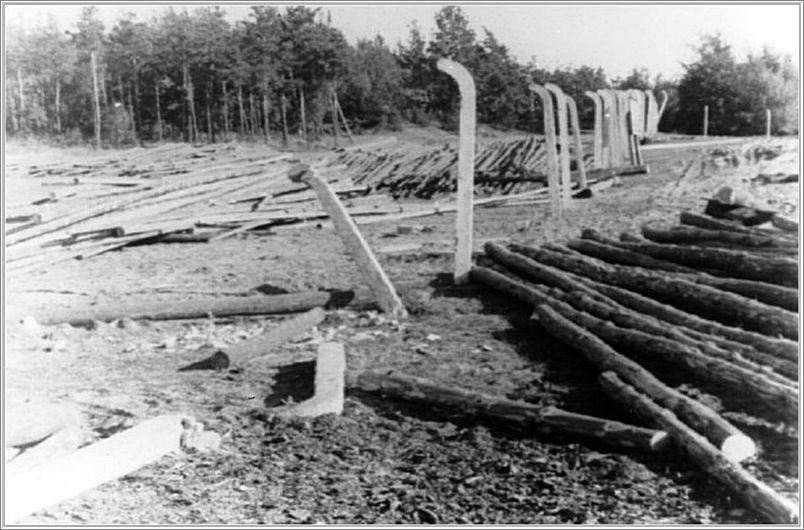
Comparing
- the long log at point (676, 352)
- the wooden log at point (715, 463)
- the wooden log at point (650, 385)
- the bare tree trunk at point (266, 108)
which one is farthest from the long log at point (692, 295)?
the bare tree trunk at point (266, 108)

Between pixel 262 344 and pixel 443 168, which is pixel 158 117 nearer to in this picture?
pixel 443 168

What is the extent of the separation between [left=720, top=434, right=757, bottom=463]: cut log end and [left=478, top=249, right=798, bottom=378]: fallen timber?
0.88 meters

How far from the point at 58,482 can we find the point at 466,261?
5.40 metres

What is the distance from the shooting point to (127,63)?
1325 cm

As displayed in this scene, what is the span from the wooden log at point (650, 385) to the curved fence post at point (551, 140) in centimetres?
550

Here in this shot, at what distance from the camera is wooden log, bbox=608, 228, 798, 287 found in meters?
5.82

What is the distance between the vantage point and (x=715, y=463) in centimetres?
351

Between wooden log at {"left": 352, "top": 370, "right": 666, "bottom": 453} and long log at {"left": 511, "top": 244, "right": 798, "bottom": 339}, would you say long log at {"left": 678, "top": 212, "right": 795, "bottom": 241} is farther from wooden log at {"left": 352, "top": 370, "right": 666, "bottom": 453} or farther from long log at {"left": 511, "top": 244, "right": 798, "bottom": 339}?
wooden log at {"left": 352, "top": 370, "right": 666, "bottom": 453}

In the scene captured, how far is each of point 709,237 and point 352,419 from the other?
4.28 meters

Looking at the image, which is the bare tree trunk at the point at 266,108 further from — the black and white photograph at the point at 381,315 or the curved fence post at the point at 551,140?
the curved fence post at the point at 551,140

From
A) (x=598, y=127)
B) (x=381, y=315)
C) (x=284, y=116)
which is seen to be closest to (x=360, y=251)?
(x=381, y=315)

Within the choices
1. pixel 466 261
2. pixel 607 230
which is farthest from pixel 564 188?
pixel 466 261

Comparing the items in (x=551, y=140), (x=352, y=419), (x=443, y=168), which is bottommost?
(x=352, y=419)

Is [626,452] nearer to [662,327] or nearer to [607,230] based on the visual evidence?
[662,327]
